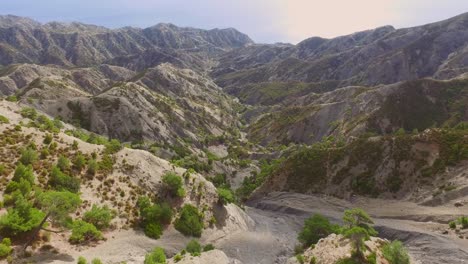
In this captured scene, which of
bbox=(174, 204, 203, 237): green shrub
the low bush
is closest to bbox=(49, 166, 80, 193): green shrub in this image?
the low bush

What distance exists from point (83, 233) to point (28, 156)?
17916mm

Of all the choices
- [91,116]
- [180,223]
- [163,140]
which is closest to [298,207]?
[180,223]

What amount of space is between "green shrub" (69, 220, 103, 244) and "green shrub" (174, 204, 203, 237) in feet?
→ 57.5

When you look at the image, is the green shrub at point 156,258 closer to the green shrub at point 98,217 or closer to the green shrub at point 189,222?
the green shrub at point 98,217

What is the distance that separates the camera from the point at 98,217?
197 ft

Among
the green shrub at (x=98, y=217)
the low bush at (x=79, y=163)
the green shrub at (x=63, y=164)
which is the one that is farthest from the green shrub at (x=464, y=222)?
the green shrub at (x=63, y=164)

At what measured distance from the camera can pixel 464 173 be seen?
89875mm

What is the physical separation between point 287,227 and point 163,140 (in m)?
103

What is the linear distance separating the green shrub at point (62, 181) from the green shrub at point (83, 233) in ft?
31.6

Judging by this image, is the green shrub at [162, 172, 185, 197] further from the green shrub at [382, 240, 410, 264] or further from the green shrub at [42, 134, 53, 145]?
the green shrub at [382, 240, 410, 264]

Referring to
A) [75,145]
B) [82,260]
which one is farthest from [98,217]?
[75,145]

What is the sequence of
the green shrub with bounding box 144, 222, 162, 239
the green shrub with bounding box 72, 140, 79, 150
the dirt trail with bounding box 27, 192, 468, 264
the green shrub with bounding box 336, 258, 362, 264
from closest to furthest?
the green shrub with bounding box 336, 258, 362, 264 → the dirt trail with bounding box 27, 192, 468, 264 → the green shrub with bounding box 144, 222, 162, 239 → the green shrub with bounding box 72, 140, 79, 150

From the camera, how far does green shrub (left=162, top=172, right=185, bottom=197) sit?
7794cm

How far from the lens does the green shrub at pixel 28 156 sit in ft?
209
